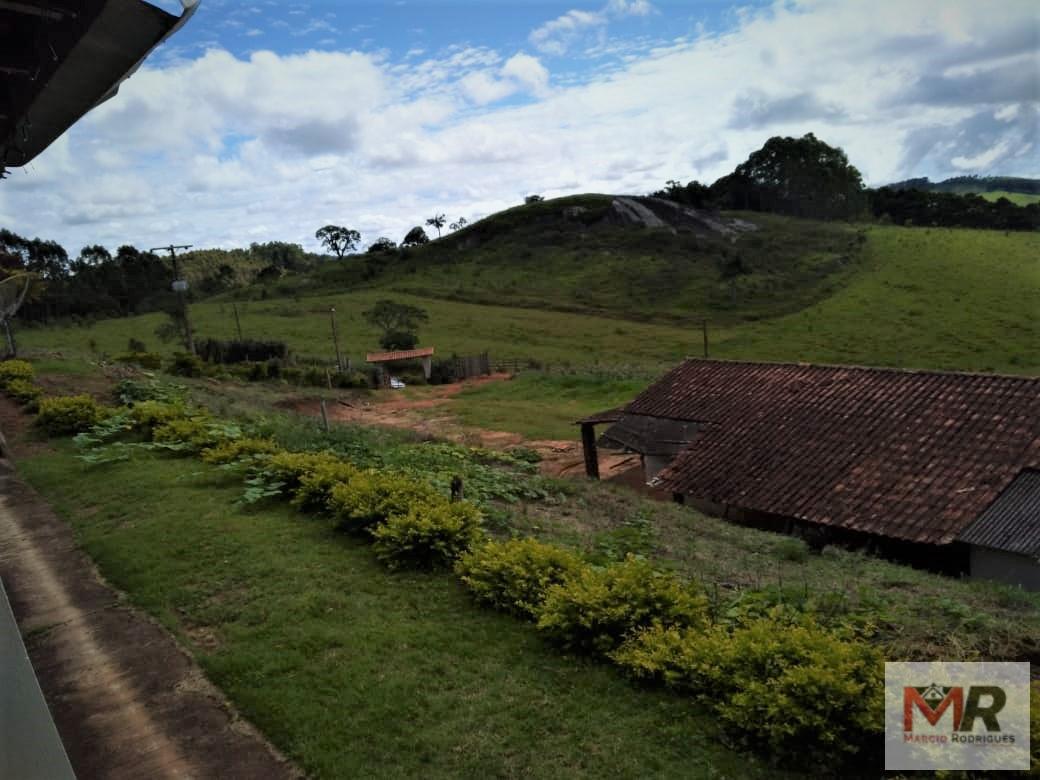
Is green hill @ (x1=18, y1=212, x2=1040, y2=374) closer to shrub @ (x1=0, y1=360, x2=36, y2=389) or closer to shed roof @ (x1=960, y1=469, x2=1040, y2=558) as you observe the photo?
shrub @ (x1=0, y1=360, x2=36, y2=389)

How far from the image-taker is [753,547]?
11.8 meters

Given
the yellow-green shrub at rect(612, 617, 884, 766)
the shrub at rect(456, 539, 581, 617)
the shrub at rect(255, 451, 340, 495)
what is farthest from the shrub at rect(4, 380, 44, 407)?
the yellow-green shrub at rect(612, 617, 884, 766)

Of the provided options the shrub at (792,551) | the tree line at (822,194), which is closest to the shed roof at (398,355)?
the shrub at (792,551)

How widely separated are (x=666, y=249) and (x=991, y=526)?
67.7 m

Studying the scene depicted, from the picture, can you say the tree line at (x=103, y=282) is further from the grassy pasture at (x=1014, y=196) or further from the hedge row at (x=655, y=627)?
the grassy pasture at (x=1014, y=196)

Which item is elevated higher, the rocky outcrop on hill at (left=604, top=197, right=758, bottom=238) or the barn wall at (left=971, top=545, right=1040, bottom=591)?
the rocky outcrop on hill at (left=604, top=197, right=758, bottom=238)

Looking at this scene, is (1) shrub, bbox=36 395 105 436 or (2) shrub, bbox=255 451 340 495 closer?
(2) shrub, bbox=255 451 340 495

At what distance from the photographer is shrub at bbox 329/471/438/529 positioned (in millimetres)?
9781

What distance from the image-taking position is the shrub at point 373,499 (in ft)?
32.1

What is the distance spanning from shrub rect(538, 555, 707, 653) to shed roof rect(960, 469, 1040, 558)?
714cm

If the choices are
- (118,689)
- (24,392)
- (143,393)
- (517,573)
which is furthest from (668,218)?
(118,689)

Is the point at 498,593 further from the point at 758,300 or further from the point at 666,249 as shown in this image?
the point at 666,249

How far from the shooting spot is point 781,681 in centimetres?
526

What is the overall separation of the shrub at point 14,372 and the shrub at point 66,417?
5160 millimetres
